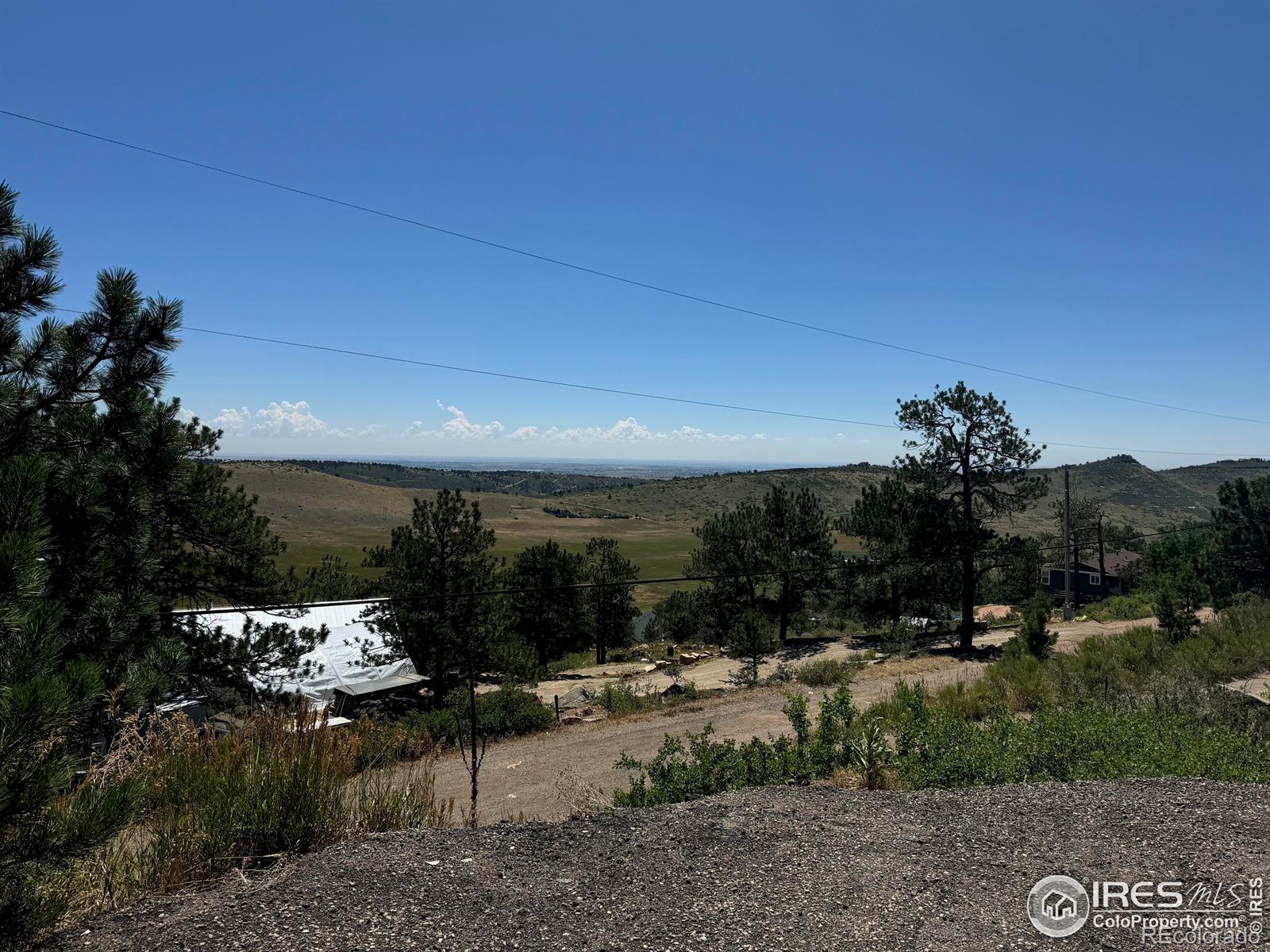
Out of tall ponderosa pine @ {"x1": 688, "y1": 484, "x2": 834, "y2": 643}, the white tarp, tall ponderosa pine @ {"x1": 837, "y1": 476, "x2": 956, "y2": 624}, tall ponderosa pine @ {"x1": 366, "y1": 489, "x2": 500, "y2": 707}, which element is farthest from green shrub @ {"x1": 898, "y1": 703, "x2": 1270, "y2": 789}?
tall ponderosa pine @ {"x1": 688, "y1": 484, "x2": 834, "y2": 643}

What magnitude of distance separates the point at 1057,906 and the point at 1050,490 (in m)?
95.2

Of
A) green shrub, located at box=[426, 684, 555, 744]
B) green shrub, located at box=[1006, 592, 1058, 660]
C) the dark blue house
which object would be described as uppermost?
green shrub, located at box=[1006, 592, 1058, 660]

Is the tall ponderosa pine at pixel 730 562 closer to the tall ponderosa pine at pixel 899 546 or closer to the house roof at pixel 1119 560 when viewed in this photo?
the tall ponderosa pine at pixel 899 546

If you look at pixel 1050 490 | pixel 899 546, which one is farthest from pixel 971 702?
pixel 1050 490

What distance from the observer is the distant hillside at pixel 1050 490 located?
110m

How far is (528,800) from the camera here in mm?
10805

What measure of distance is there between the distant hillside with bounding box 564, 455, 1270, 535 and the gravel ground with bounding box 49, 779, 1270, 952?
79.3 meters

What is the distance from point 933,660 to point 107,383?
76.9 ft

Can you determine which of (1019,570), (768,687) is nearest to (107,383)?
(768,687)

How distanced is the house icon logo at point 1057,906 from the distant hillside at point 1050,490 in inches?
3163

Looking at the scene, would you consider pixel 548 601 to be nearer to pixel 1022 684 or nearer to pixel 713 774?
pixel 1022 684

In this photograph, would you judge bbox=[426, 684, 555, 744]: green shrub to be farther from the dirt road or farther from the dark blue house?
the dark blue house

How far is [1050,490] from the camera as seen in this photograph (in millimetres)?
85312

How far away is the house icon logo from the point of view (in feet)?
11.6
